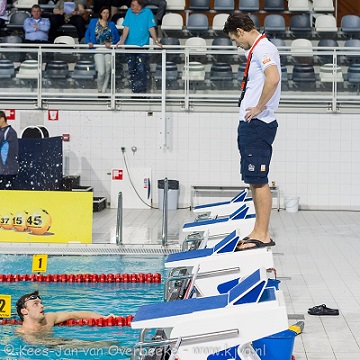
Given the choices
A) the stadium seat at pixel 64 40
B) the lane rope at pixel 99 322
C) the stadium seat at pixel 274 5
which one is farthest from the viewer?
the stadium seat at pixel 274 5


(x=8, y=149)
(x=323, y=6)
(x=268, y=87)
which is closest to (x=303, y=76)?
(x=323, y=6)

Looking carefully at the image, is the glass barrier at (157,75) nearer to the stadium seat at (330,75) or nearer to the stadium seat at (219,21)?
the stadium seat at (330,75)

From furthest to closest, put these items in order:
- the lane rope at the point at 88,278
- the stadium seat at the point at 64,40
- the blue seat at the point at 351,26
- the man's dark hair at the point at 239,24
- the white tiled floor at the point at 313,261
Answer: the blue seat at the point at 351,26, the stadium seat at the point at 64,40, the lane rope at the point at 88,278, the man's dark hair at the point at 239,24, the white tiled floor at the point at 313,261

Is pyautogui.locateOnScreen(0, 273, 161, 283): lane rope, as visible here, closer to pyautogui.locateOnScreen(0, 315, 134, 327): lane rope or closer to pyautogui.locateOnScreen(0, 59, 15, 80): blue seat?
pyautogui.locateOnScreen(0, 315, 134, 327): lane rope

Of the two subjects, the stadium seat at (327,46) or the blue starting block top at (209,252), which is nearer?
the blue starting block top at (209,252)

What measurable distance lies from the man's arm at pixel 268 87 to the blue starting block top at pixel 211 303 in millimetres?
2331

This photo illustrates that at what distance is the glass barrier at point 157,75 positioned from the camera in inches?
609

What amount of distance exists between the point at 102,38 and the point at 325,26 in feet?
13.9

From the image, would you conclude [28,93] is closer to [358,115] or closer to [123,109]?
[123,109]

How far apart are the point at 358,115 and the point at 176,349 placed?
11874 millimetres

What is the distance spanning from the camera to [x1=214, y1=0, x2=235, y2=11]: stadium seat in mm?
18203

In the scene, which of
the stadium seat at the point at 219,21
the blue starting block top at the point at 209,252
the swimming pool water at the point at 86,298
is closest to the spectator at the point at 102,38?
the stadium seat at the point at 219,21

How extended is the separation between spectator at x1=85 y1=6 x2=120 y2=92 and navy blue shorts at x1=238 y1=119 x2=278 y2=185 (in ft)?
28.6

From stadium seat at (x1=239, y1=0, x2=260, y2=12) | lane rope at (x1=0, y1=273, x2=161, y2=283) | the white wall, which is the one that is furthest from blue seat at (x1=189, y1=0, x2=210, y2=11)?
lane rope at (x1=0, y1=273, x2=161, y2=283)
